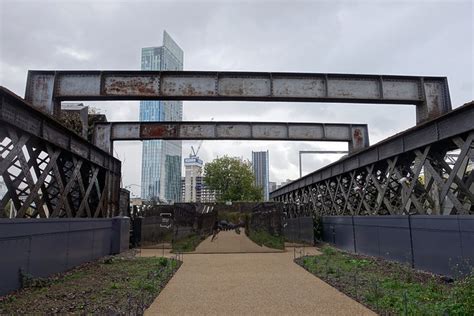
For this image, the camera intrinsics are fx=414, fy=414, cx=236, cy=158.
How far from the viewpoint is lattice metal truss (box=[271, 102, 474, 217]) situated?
37.1ft

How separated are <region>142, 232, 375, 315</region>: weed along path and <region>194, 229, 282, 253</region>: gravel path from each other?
613cm

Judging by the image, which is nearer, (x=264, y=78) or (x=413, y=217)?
(x=413, y=217)

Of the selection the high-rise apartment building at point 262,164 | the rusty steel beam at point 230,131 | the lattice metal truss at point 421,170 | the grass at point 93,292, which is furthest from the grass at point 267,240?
the high-rise apartment building at point 262,164

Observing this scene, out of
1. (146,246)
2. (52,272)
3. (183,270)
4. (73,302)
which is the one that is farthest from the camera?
(146,246)

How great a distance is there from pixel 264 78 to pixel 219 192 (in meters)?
55.2

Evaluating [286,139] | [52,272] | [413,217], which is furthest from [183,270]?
[286,139]

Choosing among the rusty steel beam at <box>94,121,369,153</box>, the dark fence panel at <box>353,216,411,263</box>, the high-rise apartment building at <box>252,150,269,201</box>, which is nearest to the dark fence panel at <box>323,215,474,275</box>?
the dark fence panel at <box>353,216,411,263</box>

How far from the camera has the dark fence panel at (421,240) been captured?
31.2 ft

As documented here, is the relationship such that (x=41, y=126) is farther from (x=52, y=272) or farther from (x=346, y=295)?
(x=346, y=295)

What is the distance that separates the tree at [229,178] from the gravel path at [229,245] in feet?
153

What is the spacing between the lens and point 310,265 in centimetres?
1312

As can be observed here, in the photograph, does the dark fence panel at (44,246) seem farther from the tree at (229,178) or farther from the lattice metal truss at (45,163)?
the tree at (229,178)

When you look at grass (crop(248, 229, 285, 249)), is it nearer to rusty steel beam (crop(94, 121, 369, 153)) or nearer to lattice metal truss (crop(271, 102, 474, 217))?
lattice metal truss (crop(271, 102, 474, 217))

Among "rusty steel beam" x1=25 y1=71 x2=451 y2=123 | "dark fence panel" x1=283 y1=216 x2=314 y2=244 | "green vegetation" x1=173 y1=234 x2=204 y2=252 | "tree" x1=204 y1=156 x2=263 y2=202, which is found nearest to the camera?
"rusty steel beam" x1=25 y1=71 x2=451 y2=123
